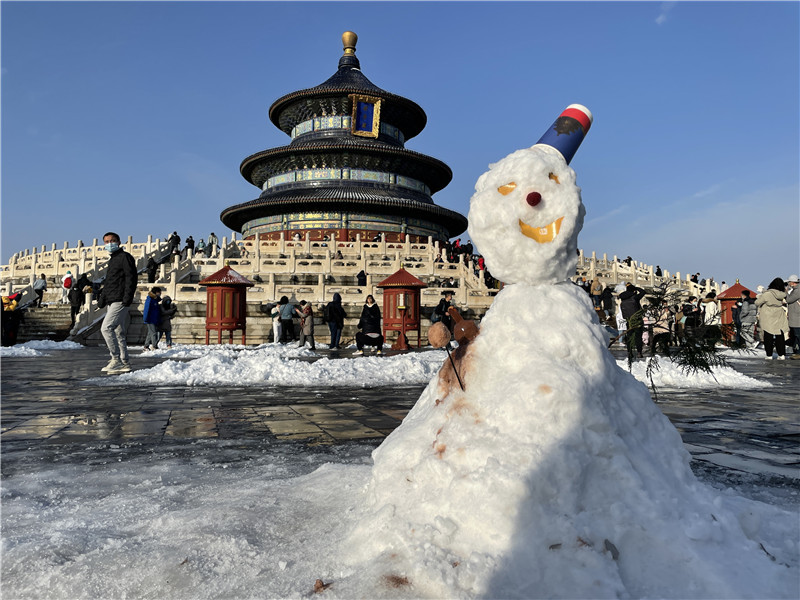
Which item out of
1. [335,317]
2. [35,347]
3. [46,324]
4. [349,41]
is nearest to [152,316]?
[35,347]

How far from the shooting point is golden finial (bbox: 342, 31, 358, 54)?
35.8 m

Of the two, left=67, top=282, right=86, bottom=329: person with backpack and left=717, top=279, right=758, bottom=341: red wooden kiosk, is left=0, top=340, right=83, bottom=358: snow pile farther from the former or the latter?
left=717, top=279, right=758, bottom=341: red wooden kiosk

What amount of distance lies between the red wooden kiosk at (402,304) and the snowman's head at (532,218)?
11.8 metres

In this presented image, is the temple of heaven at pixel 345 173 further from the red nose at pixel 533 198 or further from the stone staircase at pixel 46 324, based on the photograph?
the red nose at pixel 533 198

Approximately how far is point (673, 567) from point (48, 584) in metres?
1.74

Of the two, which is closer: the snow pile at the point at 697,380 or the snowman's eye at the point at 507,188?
the snowman's eye at the point at 507,188

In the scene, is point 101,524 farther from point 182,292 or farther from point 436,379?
point 182,292

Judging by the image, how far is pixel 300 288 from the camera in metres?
16.5

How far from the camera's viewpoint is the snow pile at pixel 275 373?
278 inches

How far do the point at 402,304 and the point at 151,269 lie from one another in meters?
12.1

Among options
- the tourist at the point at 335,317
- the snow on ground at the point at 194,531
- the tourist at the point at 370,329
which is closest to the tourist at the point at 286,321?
the tourist at the point at 335,317

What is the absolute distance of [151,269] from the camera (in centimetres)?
2156

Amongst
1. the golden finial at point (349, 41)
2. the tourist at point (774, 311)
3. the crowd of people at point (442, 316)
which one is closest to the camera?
the crowd of people at point (442, 316)

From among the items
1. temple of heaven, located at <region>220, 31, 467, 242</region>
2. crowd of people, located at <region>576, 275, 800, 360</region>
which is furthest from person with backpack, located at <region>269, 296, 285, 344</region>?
temple of heaven, located at <region>220, 31, 467, 242</region>
